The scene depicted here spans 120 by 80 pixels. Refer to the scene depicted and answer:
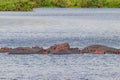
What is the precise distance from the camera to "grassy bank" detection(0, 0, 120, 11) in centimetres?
17012

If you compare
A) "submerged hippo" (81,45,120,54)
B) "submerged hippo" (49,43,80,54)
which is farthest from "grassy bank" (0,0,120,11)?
"submerged hippo" (49,43,80,54)

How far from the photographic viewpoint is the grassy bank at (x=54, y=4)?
6698 inches

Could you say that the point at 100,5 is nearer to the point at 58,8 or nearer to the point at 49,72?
the point at 58,8

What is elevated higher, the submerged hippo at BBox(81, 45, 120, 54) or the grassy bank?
the submerged hippo at BBox(81, 45, 120, 54)

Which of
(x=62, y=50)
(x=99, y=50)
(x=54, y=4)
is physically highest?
(x=62, y=50)

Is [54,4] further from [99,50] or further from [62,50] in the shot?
[62,50]

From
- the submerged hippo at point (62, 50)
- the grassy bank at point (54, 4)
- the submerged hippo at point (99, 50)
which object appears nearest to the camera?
the submerged hippo at point (62, 50)

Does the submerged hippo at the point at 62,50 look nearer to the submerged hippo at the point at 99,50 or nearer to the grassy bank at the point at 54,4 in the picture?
the submerged hippo at the point at 99,50

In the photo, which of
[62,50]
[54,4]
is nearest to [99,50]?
[62,50]

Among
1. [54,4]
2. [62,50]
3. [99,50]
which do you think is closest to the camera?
[62,50]

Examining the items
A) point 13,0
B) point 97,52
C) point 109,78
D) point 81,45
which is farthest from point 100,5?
point 109,78

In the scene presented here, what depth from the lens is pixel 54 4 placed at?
178375mm

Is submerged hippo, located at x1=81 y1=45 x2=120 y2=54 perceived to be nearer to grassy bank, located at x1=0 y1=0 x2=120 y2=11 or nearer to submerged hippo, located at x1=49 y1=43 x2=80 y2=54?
submerged hippo, located at x1=49 y1=43 x2=80 y2=54

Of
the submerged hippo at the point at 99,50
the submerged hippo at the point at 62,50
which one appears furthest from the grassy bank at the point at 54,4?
the submerged hippo at the point at 62,50
